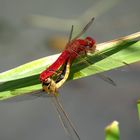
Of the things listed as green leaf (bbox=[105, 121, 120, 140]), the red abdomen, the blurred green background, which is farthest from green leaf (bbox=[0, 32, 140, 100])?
the blurred green background

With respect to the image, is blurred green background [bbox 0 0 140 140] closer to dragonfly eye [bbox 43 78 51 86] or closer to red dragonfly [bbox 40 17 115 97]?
red dragonfly [bbox 40 17 115 97]

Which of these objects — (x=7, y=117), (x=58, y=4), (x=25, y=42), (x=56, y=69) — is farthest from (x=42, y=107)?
(x=56, y=69)

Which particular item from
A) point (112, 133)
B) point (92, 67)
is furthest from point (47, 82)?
point (112, 133)

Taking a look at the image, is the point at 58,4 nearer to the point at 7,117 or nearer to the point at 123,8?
the point at 123,8

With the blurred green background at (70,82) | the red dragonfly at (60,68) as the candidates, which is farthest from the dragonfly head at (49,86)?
the blurred green background at (70,82)

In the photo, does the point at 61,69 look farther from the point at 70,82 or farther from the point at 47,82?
the point at 70,82
